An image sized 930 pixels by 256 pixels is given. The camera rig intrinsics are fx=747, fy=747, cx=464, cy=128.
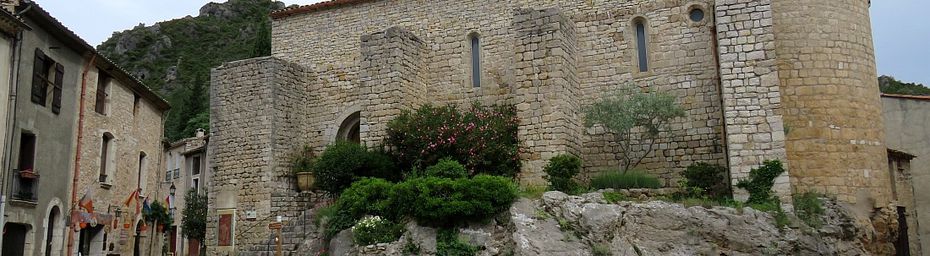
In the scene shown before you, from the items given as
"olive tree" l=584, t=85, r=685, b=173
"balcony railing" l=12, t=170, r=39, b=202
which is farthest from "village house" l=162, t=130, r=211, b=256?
"olive tree" l=584, t=85, r=685, b=173

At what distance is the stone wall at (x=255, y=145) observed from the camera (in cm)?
2128

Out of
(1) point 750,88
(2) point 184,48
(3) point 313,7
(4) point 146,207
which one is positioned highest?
(2) point 184,48

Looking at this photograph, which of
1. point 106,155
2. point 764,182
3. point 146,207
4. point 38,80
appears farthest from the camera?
point 146,207

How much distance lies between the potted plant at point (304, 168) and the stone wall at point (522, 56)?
39 centimetres

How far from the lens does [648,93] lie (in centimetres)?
1758

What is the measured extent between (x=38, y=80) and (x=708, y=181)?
15.2 metres

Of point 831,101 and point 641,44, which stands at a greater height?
point 641,44

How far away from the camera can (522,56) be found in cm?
1788

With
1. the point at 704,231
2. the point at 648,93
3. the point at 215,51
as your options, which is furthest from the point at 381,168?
the point at 215,51

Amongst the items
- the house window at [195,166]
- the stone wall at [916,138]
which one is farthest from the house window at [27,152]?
the stone wall at [916,138]

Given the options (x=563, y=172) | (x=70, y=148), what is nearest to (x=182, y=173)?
(x=70, y=148)

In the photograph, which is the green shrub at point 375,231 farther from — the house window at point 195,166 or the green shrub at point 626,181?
the house window at point 195,166

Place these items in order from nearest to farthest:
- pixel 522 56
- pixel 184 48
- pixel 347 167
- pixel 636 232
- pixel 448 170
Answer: pixel 636 232 < pixel 448 170 < pixel 522 56 < pixel 347 167 < pixel 184 48

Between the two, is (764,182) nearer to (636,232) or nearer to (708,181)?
(708,181)
